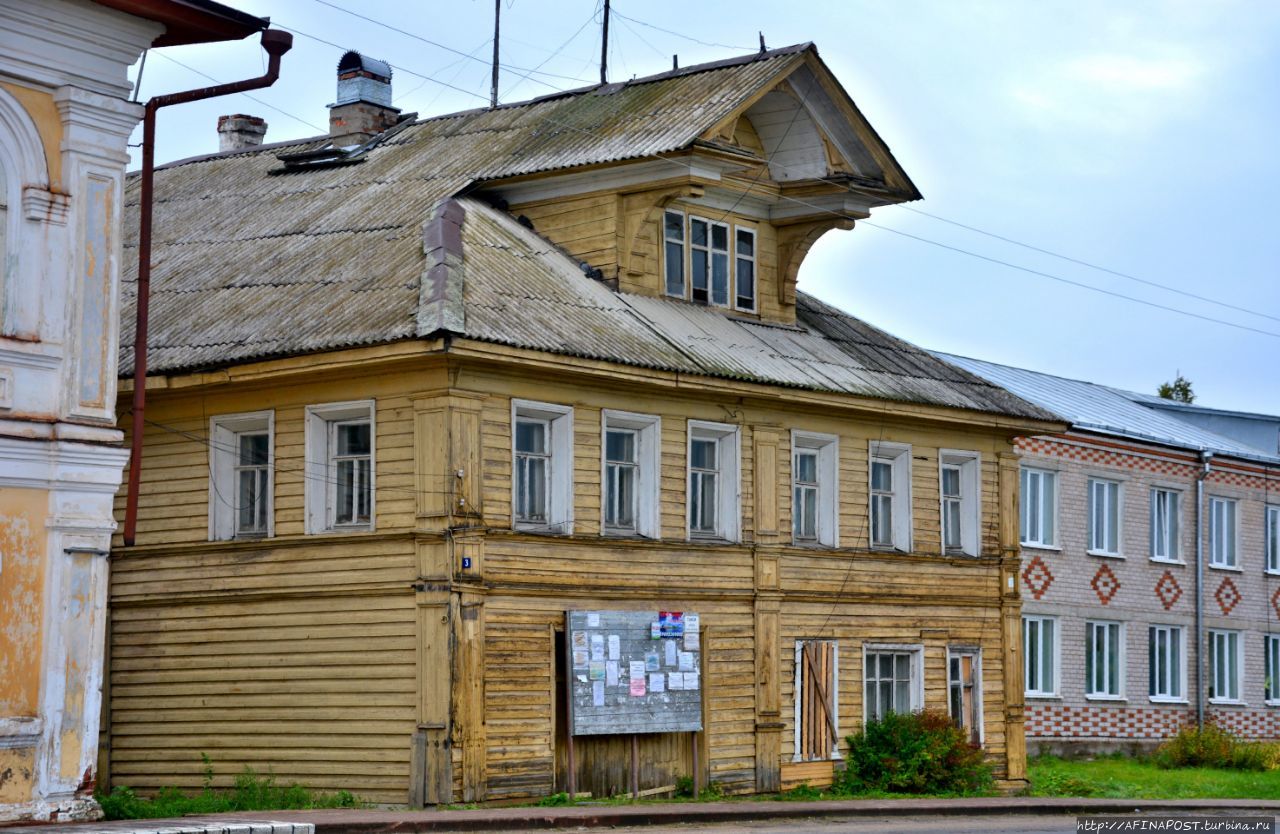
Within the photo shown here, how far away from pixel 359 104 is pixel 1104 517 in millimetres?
16722

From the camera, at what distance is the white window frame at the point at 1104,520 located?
122ft

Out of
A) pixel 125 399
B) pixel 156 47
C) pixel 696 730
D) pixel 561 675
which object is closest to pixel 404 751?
pixel 561 675

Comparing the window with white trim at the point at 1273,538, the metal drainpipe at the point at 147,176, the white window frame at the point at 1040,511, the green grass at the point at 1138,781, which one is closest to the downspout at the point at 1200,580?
the window with white trim at the point at 1273,538

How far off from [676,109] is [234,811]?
11.2 meters

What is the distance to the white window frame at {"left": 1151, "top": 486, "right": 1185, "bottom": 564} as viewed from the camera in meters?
38.9

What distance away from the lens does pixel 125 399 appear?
23.3 m

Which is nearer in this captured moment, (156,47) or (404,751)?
(156,47)

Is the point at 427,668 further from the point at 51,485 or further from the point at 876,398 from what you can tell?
the point at 876,398

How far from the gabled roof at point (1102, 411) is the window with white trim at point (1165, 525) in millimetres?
1067

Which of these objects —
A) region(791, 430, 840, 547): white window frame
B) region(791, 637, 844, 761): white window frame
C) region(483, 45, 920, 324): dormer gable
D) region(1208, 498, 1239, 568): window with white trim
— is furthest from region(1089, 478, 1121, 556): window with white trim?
region(791, 637, 844, 761): white window frame

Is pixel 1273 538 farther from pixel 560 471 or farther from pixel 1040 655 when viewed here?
pixel 560 471

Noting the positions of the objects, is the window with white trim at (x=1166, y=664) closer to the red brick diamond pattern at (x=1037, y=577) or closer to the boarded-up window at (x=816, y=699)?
the red brick diamond pattern at (x=1037, y=577)

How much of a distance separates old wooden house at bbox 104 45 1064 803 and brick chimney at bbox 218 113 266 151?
4.09 meters

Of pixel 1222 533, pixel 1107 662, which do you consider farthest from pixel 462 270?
pixel 1222 533
